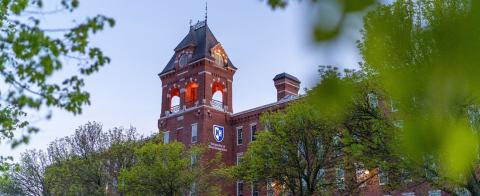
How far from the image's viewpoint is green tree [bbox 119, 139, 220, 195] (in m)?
33.6

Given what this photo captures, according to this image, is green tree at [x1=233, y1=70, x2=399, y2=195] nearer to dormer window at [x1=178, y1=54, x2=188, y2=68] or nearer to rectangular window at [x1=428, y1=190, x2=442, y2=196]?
rectangular window at [x1=428, y1=190, x2=442, y2=196]

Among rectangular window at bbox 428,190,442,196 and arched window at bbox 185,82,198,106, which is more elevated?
arched window at bbox 185,82,198,106

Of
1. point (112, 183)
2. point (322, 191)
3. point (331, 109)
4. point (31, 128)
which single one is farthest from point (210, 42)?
point (331, 109)

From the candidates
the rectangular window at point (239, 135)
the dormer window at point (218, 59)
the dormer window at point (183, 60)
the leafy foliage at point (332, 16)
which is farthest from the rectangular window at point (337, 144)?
the dormer window at point (183, 60)

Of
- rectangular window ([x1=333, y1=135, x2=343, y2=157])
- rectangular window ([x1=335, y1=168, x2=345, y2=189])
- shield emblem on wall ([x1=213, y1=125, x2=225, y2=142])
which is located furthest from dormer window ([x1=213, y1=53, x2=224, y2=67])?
rectangular window ([x1=333, y1=135, x2=343, y2=157])

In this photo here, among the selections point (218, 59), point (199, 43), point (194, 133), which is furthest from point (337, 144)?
point (199, 43)

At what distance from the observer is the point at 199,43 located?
167ft

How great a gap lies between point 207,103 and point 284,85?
7.69 metres

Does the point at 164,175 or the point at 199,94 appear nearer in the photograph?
the point at 164,175

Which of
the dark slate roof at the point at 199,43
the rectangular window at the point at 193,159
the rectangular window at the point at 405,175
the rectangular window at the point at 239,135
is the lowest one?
the rectangular window at the point at 405,175

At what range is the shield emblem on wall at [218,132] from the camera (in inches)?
1865

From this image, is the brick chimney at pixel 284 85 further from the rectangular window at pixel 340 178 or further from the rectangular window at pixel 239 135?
the rectangular window at pixel 340 178

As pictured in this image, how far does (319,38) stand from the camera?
5.07 feet

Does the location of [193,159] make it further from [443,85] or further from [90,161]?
[443,85]
